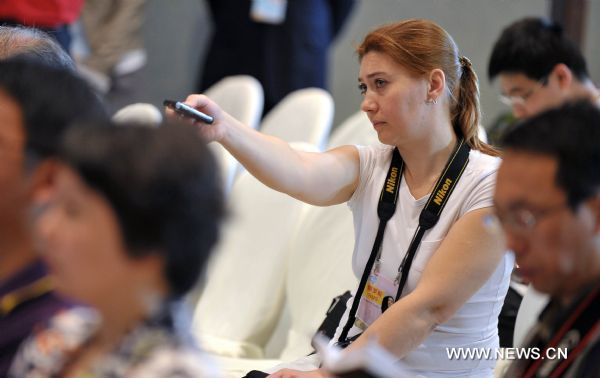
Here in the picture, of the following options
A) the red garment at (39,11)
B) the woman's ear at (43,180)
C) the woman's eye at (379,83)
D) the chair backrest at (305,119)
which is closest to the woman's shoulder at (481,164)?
the woman's eye at (379,83)

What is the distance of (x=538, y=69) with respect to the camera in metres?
3.12

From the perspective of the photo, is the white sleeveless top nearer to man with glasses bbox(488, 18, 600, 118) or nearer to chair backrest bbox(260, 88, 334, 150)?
man with glasses bbox(488, 18, 600, 118)

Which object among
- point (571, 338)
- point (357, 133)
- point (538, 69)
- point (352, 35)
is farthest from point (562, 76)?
point (352, 35)

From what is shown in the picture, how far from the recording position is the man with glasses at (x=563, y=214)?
4.14ft

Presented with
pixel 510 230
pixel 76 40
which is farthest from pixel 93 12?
pixel 510 230

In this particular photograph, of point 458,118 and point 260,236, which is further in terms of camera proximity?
point 260,236

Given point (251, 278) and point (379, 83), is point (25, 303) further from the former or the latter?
point (251, 278)

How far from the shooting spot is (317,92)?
12.3 feet

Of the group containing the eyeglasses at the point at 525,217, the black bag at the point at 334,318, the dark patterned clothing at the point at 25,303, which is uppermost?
the eyeglasses at the point at 525,217

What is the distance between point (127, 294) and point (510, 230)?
0.51m

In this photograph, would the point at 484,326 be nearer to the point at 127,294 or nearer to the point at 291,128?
the point at 127,294

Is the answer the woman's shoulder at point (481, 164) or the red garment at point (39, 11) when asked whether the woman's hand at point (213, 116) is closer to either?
the woman's shoulder at point (481, 164)

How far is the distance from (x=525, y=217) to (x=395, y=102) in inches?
34.9

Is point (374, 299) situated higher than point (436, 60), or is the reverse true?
point (436, 60)
